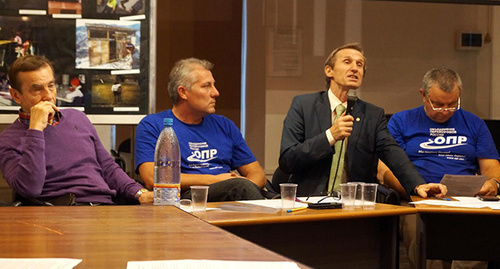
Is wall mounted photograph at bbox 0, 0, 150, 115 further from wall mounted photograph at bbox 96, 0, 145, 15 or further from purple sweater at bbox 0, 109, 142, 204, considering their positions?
purple sweater at bbox 0, 109, 142, 204

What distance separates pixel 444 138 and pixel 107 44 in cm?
189

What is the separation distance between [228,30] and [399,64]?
1516 mm

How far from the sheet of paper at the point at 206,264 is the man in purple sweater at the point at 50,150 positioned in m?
1.64

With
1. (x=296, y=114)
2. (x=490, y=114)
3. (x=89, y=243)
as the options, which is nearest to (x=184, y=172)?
(x=296, y=114)

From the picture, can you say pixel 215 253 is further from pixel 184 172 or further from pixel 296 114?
pixel 296 114

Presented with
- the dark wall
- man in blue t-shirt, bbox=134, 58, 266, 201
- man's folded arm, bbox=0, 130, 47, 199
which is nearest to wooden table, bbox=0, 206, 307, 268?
man's folded arm, bbox=0, 130, 47, 199

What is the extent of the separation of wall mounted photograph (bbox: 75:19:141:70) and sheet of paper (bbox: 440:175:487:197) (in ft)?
5.58

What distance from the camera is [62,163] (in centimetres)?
279

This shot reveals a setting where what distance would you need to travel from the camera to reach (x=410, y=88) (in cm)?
544

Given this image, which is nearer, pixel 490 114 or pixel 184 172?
pixel 184 172

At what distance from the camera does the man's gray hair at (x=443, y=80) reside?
3.40m

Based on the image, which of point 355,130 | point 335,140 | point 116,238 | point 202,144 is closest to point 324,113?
point 355,130

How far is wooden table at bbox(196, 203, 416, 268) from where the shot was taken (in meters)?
1.96

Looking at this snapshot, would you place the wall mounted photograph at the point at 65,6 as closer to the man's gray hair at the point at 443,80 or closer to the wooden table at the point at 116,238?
the wooden table at the point at 116,238
